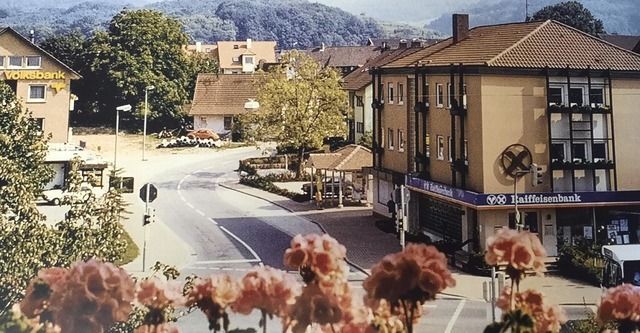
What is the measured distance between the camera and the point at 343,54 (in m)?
5.47

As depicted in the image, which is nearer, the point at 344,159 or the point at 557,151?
the point at 557,151

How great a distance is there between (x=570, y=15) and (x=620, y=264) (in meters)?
1.17

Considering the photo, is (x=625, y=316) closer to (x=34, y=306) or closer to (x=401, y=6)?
(x=34, y=306)

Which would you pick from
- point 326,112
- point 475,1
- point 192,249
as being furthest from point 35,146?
point 326,112

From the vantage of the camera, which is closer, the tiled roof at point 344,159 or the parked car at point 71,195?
the parked car at point 71,195

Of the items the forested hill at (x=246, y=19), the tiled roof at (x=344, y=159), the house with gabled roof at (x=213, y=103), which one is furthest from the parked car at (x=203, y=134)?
the tiled roof at (x=344, y=159)

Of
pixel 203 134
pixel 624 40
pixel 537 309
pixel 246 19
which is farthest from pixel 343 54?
pixel 537 309

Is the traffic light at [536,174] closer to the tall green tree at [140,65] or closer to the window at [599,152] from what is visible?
the window at [599,152]

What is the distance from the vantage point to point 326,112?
788cm

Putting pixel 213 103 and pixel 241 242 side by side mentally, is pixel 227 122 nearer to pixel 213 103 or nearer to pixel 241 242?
pixel 213 103

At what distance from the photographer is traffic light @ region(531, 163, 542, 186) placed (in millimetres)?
2457

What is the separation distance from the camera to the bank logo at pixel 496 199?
242 centimetres

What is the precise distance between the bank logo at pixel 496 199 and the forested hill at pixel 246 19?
939 millimetres

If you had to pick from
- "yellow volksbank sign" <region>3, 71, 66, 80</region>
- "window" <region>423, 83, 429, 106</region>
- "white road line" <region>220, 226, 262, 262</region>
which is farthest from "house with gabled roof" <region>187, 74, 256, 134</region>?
"window" <region>423, 83, 429, 106</region>
